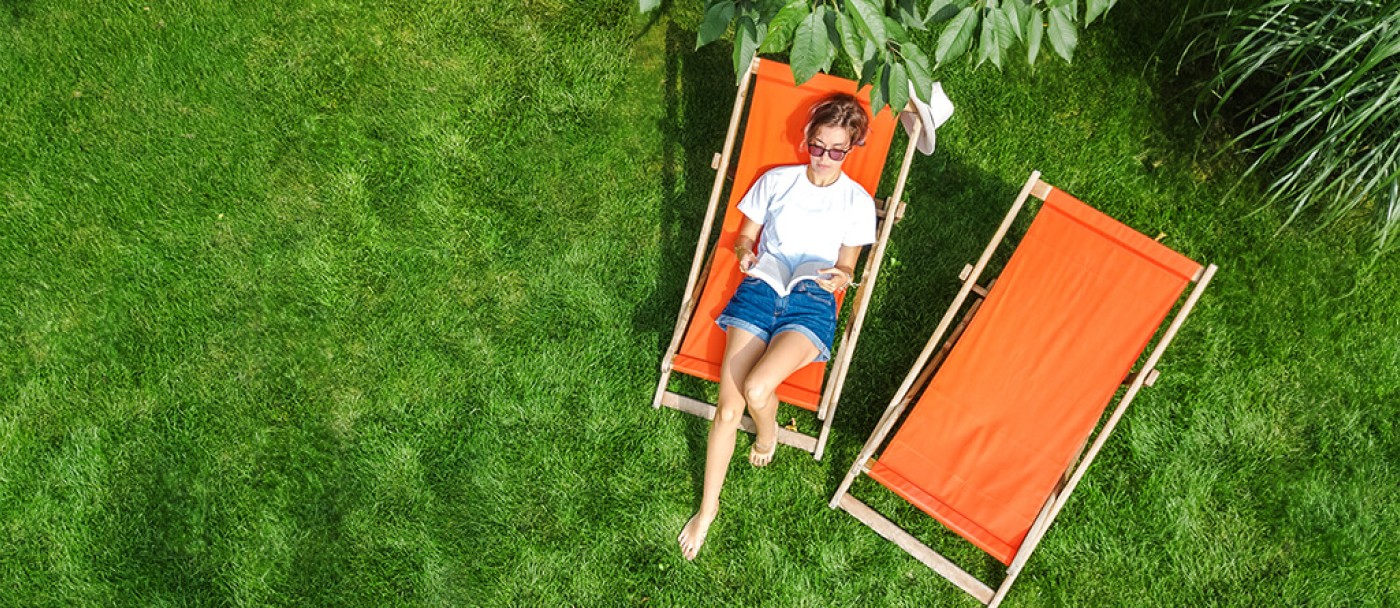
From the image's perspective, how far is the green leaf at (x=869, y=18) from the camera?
2.30 meters

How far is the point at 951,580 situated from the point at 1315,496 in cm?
201

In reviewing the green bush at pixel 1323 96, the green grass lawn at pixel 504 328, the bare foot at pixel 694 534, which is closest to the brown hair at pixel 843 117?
the green grass lawn at pixel 504 328

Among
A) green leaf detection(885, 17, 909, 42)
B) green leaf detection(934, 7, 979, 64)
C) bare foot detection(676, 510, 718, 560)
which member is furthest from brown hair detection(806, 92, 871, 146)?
bare foot detection(676, 510, 718, 560)

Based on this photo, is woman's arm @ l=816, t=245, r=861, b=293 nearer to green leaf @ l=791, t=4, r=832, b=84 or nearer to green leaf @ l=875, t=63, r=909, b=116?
green leaf @ l=875, t=63, r=909, b=116

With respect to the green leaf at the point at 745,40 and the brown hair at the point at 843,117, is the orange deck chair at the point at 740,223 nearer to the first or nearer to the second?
the brown hair at the point at 843,117

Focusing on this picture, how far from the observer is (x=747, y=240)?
4219 mm

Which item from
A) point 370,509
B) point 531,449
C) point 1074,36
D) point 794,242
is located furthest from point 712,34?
point 370,509

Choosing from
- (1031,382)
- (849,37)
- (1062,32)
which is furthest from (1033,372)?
(849,37)

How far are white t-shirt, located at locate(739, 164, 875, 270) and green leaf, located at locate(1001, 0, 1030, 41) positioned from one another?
1431mm

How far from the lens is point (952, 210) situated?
192 inches

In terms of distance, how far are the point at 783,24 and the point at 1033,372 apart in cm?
251

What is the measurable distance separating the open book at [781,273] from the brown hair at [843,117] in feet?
1.93

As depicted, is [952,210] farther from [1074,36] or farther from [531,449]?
[531,449]

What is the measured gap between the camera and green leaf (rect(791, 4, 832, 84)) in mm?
2330
